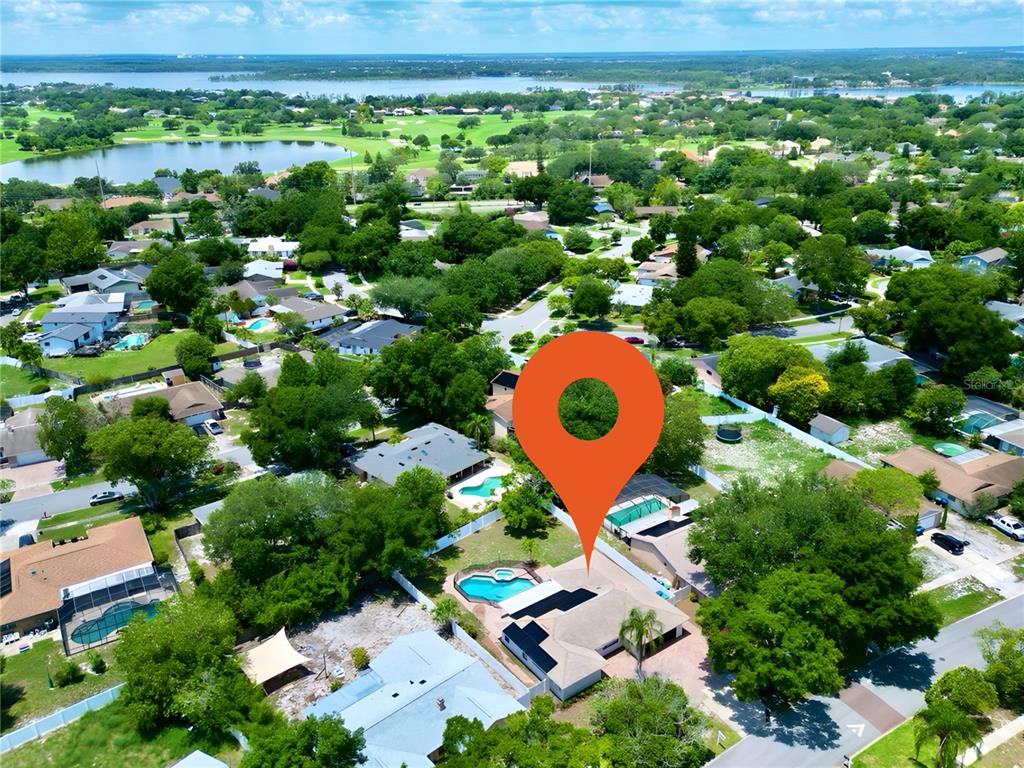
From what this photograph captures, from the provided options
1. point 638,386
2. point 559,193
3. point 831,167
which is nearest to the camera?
point 638,386

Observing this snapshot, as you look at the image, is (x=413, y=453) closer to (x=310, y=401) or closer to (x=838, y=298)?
(x=310, y=401)

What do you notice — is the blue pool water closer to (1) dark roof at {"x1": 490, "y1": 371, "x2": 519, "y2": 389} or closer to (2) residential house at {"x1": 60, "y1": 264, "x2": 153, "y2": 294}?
(1) dark roof at {"x1": 490, "y1": 371, "x2": 519, "y2": 389}

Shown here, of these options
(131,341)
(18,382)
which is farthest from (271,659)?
(131,341)

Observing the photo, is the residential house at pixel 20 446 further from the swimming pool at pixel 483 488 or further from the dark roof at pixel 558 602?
the dark roof at pixel 558 602

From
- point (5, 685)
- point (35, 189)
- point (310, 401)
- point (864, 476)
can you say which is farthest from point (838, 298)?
point (35, 189)

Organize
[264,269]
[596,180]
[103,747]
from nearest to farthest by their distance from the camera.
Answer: [103,747] < [264,269] < [596,180]

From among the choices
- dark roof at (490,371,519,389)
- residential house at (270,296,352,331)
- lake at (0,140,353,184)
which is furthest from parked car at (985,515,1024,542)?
lake at (0,140,353,184)

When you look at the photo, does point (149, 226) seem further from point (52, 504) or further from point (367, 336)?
point (52, 504)
